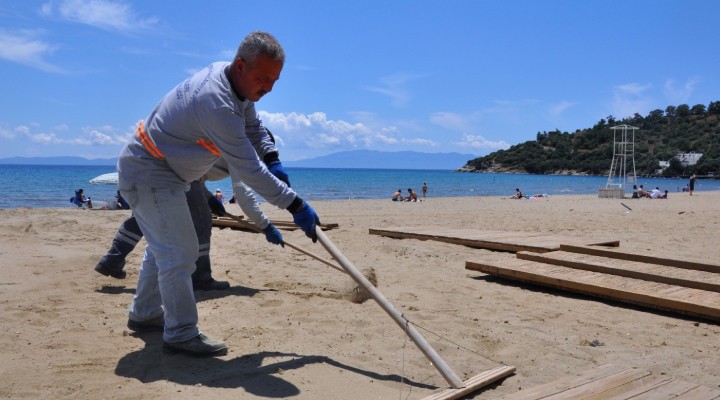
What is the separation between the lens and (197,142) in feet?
10.4

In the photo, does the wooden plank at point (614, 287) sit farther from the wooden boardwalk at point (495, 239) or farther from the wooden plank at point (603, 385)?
the wooden plank at point (603, 385)

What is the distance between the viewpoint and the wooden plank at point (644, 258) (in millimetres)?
5879

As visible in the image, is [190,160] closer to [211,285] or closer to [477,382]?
[477,382]

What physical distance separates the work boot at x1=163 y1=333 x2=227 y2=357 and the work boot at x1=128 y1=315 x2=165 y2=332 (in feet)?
1.58

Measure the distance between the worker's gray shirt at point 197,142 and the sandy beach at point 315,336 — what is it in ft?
3.51

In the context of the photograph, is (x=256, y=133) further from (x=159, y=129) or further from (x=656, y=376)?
(x=656, y=376)

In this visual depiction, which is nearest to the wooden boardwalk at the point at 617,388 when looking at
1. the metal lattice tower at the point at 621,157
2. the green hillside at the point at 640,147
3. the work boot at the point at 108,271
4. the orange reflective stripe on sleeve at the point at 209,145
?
the orange reflective stripe on sleeve at the point at 209,145

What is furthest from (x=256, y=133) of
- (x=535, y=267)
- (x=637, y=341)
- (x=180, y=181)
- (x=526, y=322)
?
(x=535, y=267)

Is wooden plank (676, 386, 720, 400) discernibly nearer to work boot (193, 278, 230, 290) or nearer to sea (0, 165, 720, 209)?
work boot (193, 278, 230, 290)

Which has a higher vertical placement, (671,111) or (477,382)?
(671,111)

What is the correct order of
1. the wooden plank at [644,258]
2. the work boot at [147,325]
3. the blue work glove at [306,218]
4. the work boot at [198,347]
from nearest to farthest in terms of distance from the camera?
1. the blue work glove at [306,218]
2. the work boot at [198,347]
3. the work boot at [147,325]
4. the wooden plank at [644,258]

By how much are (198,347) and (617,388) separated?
2.39m

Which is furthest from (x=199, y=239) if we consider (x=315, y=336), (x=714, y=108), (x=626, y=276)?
(x=714, y=108)

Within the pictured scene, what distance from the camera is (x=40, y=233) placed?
8938 mm
